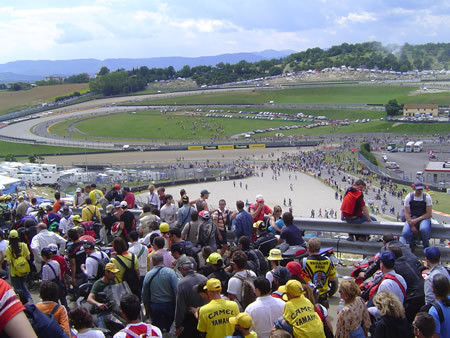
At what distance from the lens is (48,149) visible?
6944 cm

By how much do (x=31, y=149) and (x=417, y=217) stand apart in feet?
231

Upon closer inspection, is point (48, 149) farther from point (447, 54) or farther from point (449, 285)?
point (447, 54)

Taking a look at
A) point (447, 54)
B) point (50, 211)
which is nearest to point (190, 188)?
point (50, 211)

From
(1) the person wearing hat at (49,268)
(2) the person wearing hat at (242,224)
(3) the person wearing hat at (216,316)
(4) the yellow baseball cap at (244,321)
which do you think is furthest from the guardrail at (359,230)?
(1) the person wearing hat at (49,268)

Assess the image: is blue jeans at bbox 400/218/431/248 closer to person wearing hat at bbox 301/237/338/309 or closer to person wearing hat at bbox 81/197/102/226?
person wearing hat at bbox 301/237/338/309

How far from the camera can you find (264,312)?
4.36 meters

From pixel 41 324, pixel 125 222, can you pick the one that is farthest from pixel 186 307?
pixel 125 222

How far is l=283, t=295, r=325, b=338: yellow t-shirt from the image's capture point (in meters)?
4.06

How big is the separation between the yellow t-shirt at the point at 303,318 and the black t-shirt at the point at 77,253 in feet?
10.6

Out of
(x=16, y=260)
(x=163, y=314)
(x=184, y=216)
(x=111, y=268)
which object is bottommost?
(x=163, y=314)

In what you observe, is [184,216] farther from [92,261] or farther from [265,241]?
[92,261]

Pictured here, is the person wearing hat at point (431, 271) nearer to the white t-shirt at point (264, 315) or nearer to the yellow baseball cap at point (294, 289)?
the yellow baseball cap at point (294, 289)

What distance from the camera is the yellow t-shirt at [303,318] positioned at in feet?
13.3

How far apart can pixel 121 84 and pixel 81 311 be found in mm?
144000
